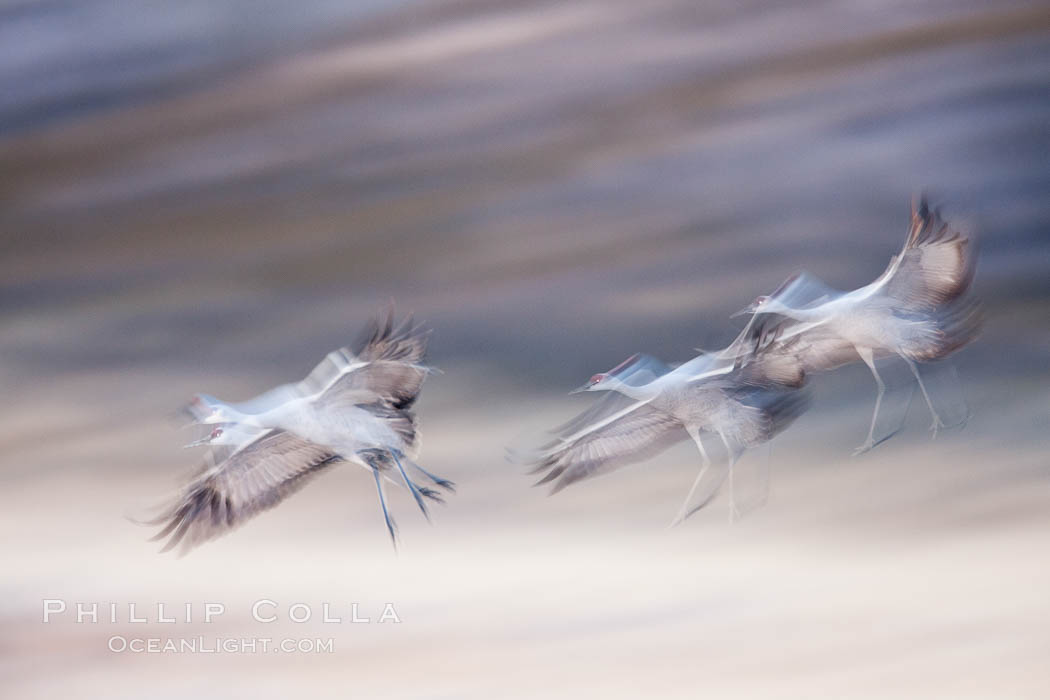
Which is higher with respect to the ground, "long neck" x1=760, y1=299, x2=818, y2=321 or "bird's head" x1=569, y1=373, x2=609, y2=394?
"long neck" x1=760, y1=299, x2=818, y2=321

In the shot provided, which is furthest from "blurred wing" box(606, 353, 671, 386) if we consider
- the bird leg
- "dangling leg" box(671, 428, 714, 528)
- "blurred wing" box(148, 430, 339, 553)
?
"blurred wing" box(148, 430, 339, 553)

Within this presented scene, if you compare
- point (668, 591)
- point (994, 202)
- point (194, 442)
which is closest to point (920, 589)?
point (668, 591)

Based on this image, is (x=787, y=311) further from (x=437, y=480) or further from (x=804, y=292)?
(x=437, y=480)

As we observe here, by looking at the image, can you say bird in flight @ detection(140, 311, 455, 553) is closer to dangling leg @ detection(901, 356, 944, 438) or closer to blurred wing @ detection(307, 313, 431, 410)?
blurred wing @ detection(307, 313, 431, 410)

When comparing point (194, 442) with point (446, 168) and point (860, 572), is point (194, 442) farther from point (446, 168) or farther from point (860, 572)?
point (860, 572)

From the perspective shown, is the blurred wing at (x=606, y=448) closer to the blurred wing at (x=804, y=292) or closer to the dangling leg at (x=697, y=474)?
the dangling leg at (x=697, y=474)

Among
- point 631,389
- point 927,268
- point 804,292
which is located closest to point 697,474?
point 631,389

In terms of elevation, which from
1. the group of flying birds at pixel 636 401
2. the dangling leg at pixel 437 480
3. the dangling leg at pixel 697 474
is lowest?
the dangling leg at pixel 697 474

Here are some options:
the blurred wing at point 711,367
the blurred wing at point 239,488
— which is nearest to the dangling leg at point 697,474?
the blurred wing at point 711,367
